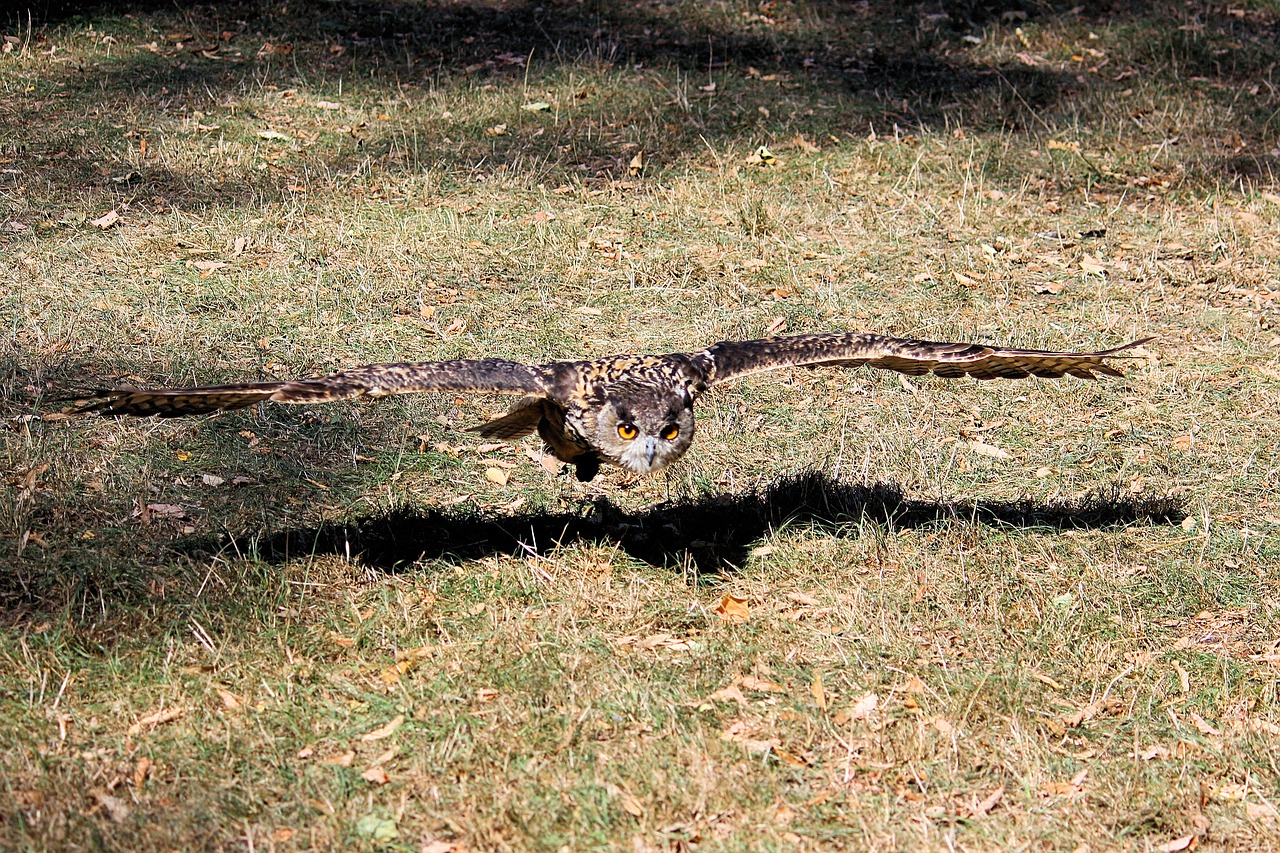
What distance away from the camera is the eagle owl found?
17.3 ft

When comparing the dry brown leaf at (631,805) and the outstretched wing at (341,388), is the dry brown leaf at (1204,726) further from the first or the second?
the outstretched wing at (341,388)

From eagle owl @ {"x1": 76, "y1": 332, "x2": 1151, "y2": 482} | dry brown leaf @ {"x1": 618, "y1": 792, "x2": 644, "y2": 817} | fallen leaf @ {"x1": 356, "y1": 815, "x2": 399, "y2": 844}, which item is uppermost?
eagle owl @ {"x1": 76, "y1": 332, "x2": 1151, "y2": 482}

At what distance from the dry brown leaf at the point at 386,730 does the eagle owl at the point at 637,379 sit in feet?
4.14

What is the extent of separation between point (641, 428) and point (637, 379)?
26 centimetres

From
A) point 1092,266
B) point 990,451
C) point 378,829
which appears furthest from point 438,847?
point 1092,266

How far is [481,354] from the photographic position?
841cm

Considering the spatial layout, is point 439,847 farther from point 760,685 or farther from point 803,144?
point 803,144

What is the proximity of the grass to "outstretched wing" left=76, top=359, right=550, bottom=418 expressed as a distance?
2.83ft

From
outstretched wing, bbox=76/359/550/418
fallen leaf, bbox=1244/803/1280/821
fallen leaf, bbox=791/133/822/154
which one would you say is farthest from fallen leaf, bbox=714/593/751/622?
fallen leaf, bbox=791/133/822/154

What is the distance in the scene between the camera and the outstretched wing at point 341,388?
487cm

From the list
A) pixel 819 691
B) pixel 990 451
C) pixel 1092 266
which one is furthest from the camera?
pixel 1092 266

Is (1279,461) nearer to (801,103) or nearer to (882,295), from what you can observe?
(882,295)

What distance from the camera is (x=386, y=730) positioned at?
16.1 ft

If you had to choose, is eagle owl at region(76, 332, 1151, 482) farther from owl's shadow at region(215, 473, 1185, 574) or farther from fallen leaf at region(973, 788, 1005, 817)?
fallen leaf at region(973, 788, 1005, 817)
